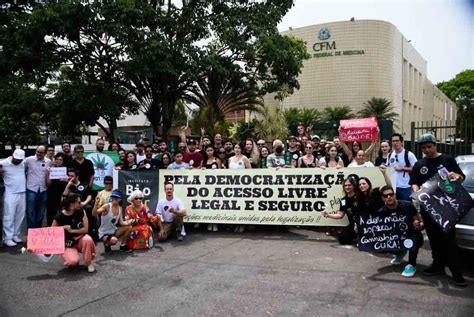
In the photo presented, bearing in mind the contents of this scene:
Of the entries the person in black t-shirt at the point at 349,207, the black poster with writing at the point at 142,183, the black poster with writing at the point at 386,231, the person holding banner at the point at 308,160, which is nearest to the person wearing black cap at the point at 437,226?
the black poster with writing at the point at 386,231

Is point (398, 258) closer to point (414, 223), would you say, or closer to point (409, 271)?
point (409, 271)

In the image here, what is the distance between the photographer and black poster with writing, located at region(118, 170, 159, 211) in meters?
8.33

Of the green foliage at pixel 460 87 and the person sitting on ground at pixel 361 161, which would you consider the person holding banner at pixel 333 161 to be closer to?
the person sitting on ground at pixel 361 161

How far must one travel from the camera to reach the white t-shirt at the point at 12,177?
23.6ft

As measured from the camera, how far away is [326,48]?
44.8 m

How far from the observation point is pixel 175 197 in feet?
26.6

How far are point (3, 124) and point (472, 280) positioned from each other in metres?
28.0

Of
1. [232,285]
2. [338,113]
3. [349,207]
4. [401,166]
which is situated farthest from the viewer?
[338,113]

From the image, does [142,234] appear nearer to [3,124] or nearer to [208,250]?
[208,250]

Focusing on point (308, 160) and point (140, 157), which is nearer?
point (308, 160)

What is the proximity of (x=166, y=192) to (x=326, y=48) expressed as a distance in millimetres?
40947

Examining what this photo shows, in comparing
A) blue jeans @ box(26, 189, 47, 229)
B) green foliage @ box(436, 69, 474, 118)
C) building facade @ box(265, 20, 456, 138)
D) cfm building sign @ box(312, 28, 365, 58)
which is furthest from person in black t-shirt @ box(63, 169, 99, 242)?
green foliage @ box(436, 69, 474, 118)

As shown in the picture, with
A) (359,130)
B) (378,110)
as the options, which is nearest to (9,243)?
(359,130)

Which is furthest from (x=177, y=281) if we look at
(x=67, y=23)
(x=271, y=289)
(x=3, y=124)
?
(x=3, y=124)
